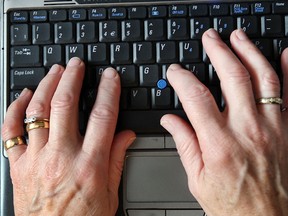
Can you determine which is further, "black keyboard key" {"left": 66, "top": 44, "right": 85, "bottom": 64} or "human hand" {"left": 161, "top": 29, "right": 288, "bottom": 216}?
"black keyboard key" {"left": 66, "top": 44, "right": 85, "bottom": 64}

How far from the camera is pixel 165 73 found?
80 cm

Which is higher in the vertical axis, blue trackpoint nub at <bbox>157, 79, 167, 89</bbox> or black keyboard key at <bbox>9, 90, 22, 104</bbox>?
blue trackpoint nub at <bbox>157, 79, 167, 89</bbox>

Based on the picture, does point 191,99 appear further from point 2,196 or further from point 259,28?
point 2,196

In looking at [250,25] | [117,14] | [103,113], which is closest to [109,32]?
[117,14]

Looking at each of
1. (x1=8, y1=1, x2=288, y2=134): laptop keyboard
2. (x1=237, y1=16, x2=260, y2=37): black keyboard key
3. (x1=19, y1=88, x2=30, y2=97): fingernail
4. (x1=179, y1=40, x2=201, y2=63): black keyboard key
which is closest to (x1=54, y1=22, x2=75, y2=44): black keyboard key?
(x1=8, y1=1, x2=288, y2=134): laptop keyboard

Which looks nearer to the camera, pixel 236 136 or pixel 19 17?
pixel 236 136

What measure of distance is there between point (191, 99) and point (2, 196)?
404 mm

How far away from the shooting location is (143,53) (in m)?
0.80

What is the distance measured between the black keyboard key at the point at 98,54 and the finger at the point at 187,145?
0.15m

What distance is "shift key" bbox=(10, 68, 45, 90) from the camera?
2.66ft

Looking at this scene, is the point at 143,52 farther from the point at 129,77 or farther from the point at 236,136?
the point at 236,136

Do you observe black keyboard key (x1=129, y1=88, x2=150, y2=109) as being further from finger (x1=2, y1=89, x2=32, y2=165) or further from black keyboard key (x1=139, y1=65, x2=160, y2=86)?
finger (x1=2, y1=89, x2=32, y2=165)

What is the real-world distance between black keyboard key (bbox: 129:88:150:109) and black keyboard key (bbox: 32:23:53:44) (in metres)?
0.18

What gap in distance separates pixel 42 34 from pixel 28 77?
8 cm
